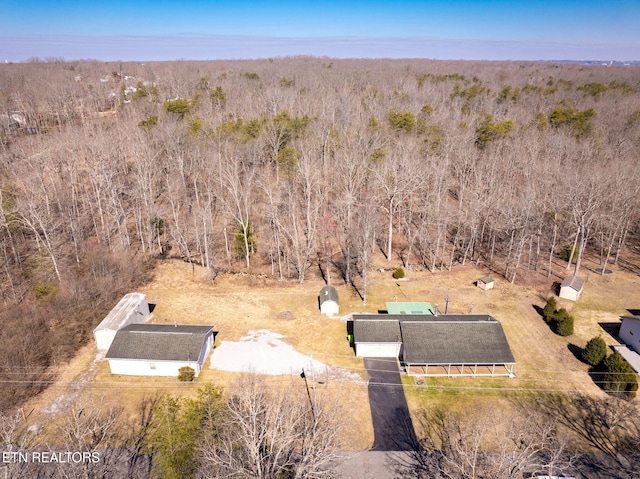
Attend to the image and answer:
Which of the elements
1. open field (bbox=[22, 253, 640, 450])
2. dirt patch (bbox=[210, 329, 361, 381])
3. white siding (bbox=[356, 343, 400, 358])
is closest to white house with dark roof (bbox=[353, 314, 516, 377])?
white siding (bbox=[356, 343, 400, 358])

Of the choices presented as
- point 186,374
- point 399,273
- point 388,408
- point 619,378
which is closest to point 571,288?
point 619,378

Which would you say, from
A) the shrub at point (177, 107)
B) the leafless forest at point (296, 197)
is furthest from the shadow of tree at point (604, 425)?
the shrub at point (177, 107)

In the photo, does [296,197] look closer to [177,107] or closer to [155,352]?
[155,352]

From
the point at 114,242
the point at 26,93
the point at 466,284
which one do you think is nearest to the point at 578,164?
the point at 466,284

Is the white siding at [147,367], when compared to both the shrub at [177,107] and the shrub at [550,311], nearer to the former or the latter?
the shrub at [550,311]

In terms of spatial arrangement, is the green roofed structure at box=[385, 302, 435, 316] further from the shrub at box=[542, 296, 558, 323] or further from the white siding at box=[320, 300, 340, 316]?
the shrub at box=[542, 296, 558, 323]

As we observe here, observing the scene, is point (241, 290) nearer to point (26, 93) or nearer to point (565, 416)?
point (565, 416)
